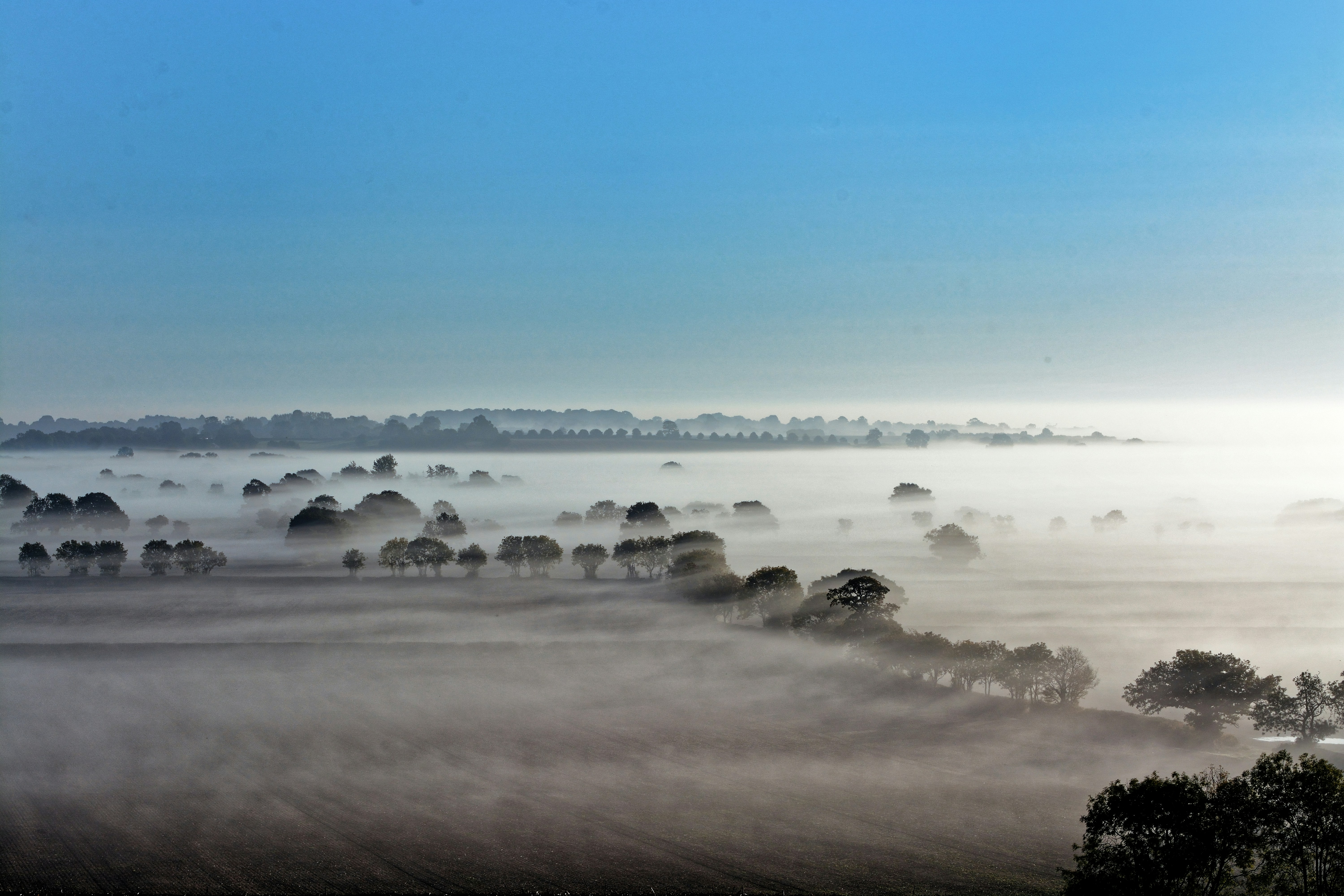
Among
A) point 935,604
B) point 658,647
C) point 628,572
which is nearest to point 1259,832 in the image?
point 658,647

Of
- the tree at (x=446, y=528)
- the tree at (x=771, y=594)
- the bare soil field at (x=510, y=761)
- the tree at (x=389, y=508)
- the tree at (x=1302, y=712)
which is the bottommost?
the bare soil field at (x=510, y=761)

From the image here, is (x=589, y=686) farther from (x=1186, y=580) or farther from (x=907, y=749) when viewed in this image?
(x=1186, y=580)

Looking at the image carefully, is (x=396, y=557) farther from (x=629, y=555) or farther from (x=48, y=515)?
(x=48, y=515)

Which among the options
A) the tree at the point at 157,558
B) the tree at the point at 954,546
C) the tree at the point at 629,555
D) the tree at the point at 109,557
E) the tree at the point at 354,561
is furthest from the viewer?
the tree at the point at 954,546

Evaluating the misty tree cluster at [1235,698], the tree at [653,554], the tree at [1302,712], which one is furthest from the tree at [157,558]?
the tree at [1302,712]

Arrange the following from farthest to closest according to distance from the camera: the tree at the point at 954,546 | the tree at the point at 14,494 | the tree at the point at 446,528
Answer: the tree at the point at 14,494 → the tree at the point at 446,528 → the tree at the point at 954,546

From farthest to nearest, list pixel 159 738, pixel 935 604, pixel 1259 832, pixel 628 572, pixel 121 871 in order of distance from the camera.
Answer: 1. pixel 628 572
2. pixel 935 604
3. pixel 159 738
4. pixel 121 871
5. pixel 1259 832

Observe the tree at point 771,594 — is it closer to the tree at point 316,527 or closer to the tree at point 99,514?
the tree at point 316,527
